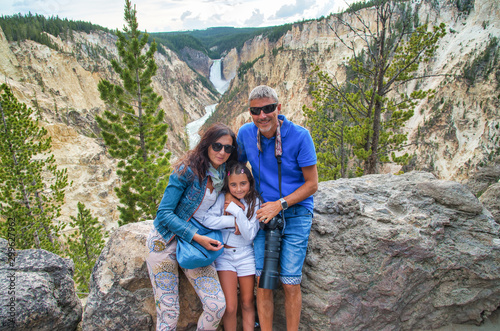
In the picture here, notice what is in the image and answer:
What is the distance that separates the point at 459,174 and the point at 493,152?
307 centimetres

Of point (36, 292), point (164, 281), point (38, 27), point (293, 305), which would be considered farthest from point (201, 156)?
point (38, 27)

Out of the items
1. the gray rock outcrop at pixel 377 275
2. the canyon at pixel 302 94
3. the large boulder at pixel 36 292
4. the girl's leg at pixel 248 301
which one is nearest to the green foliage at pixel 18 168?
the large boulder at pixel 36 292

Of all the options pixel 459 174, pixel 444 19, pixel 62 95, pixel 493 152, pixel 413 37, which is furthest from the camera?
pixel 444 19

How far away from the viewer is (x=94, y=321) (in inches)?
93.0

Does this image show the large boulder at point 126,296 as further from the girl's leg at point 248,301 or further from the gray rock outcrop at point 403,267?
the gray rock outcrop at point 403,267

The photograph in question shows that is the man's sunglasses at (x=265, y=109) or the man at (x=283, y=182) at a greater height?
the man's sunglasses at (x=265, y=109)

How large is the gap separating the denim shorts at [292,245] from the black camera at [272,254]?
60 millimetres

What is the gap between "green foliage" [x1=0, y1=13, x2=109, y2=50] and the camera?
123ft

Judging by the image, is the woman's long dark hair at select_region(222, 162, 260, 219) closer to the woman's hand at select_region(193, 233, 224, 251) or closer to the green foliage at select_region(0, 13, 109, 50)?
the woman's hand at select_region(193, 233, 224, 251)

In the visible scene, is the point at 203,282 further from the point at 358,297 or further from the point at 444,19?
the point at 444,19

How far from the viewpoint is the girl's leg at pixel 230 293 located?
7.14 ft

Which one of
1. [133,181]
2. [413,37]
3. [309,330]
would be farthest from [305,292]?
[133,181]

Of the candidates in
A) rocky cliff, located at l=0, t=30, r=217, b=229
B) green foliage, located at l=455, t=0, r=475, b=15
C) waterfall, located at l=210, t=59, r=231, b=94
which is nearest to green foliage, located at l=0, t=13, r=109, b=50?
rocky cliff, located at l=0, t=30, r=217, b=229

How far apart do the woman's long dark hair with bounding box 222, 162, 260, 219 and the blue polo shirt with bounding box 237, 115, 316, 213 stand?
11cm
